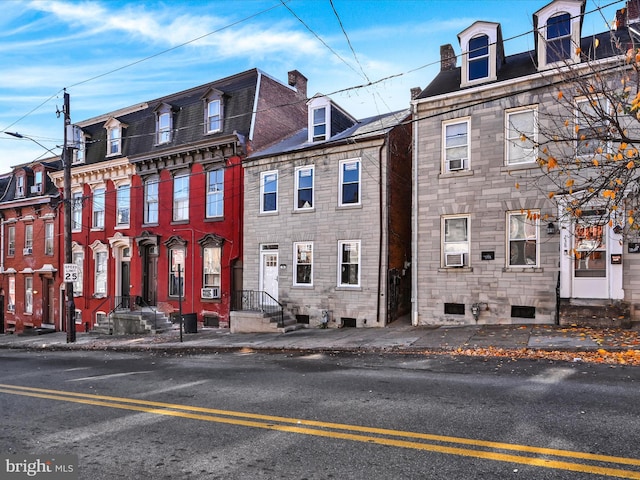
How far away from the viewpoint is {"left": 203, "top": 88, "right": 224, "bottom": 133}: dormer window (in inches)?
864

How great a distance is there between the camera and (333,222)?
17.9 meters

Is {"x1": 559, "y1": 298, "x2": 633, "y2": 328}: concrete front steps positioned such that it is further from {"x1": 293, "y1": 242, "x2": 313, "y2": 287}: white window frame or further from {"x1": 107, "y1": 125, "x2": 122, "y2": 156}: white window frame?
{"x1": 107, "y1": 125, "x2": 122, "y2": 156}: white window frame

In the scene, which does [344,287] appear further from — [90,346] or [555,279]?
[90,346]

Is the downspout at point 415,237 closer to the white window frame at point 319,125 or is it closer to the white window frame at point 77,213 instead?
the white window frame at point 319,125

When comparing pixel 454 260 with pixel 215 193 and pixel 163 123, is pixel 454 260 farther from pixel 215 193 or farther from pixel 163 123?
pixel 163 123

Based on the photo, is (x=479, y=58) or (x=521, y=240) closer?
(x=521, y=240)

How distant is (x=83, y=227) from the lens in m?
26.5

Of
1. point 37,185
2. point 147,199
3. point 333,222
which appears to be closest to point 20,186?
point 37,185

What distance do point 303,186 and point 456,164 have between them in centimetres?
627

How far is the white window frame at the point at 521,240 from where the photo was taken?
14.2 metres

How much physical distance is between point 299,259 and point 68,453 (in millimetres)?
13817

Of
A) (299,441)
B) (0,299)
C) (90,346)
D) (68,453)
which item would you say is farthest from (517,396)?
(0,299)

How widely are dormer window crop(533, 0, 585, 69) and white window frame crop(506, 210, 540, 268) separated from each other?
4777 millimetres

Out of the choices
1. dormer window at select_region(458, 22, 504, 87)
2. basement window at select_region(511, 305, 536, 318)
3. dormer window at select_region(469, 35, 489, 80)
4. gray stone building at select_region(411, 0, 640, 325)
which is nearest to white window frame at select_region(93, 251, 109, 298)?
gray stone building at select_region(411, 0, 640, 325)
